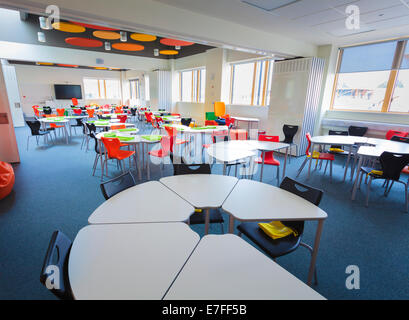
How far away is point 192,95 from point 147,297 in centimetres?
1127

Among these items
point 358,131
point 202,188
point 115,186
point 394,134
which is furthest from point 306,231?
point 358,131

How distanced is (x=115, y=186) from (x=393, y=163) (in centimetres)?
380

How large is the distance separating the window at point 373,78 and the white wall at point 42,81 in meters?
15.4

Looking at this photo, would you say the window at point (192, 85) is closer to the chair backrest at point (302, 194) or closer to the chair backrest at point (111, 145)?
the chair backrest at point (111, 145)

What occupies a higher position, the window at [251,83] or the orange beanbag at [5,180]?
the window at [251,83]

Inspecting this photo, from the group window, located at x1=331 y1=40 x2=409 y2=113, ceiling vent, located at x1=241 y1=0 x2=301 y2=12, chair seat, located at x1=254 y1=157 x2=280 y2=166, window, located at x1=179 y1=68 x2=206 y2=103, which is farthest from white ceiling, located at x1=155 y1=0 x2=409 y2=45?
window, located at x1=179 y1=68 x2=206 y2=103

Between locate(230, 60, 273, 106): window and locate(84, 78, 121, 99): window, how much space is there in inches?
459

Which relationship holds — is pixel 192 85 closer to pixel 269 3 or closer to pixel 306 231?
pixel 269 3

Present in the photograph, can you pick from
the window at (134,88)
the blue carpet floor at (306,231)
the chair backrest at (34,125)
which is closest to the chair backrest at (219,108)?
the blue carpet floor at (306,231)

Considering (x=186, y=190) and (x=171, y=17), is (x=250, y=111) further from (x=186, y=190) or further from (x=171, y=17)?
(x=186, y=190)

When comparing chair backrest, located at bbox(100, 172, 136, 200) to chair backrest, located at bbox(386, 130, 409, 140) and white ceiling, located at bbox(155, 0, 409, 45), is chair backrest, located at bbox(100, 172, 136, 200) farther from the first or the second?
chair backrest, located at bbox(386, 130, 409, 140)

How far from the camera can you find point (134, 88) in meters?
16.7

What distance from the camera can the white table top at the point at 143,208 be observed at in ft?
5.02

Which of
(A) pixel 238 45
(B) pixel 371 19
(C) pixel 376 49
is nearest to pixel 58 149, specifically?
(A) pixel 238 45
